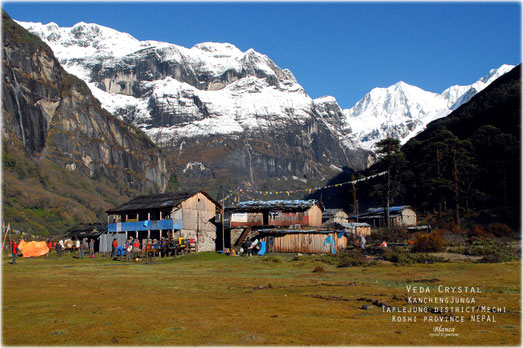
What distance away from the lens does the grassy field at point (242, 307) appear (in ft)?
40.9

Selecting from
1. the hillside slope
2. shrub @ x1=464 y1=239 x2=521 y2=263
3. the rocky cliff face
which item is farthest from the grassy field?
the rocky cliff face

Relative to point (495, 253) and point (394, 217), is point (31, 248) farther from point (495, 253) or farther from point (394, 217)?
point (394, 217)

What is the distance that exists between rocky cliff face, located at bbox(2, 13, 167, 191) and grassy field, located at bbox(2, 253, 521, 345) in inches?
3927

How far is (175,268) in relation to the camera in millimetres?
34281

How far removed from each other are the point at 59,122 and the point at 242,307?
13317cm

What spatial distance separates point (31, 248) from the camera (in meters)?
47.8

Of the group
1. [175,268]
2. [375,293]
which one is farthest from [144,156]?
[375,293]

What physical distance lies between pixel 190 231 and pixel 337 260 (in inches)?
985

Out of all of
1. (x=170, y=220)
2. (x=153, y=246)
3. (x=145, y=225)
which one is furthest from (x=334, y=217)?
(x=153, y=246)

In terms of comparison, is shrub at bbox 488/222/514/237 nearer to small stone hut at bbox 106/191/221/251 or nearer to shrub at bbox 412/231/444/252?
shrub at bbox 412/231/444/252

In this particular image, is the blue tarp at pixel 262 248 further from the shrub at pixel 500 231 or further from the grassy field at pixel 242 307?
the shrub at pixel 500 231

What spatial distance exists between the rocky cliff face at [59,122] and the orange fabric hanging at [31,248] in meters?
69.3

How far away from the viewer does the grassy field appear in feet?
40.9

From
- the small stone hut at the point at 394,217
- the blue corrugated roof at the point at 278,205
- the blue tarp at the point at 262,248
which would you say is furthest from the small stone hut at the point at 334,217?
the blue tarp at the point at 262,248
